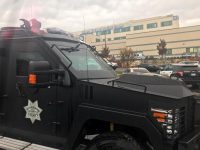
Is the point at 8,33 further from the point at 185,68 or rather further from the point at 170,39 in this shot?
the point at 170,39

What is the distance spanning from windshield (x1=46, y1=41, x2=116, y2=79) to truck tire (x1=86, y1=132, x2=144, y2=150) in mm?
834

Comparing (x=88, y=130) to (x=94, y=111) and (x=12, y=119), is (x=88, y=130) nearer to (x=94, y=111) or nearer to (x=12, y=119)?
(x=94, y=111)

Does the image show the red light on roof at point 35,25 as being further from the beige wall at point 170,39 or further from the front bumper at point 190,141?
the beige wall at point 170,39

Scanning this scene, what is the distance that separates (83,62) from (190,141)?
1.80 meters

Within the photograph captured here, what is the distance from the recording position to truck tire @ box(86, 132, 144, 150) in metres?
3.72

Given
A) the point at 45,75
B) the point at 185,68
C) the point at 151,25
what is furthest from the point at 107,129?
the point at 151,25

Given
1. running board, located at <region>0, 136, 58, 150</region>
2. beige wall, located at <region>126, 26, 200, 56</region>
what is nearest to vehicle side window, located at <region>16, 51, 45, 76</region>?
running board, located at <region>0, 136, 58, 150</region>

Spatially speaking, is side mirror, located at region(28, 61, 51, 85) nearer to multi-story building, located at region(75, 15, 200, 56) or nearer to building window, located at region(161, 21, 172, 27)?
multi-story building, located at region(75, 15, 200, 56)

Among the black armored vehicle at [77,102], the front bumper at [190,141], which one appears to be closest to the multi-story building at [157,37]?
the black armored vehicle at [77,102]

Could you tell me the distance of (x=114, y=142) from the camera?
3797 millimetres

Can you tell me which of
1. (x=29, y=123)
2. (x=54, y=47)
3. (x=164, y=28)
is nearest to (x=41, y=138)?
(x=29, y=123)

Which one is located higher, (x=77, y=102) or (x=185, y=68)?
(x=77, y=102)

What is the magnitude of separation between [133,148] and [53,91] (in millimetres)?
1320

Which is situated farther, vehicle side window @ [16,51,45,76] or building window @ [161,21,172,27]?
building window @ [161,21,172,27]
